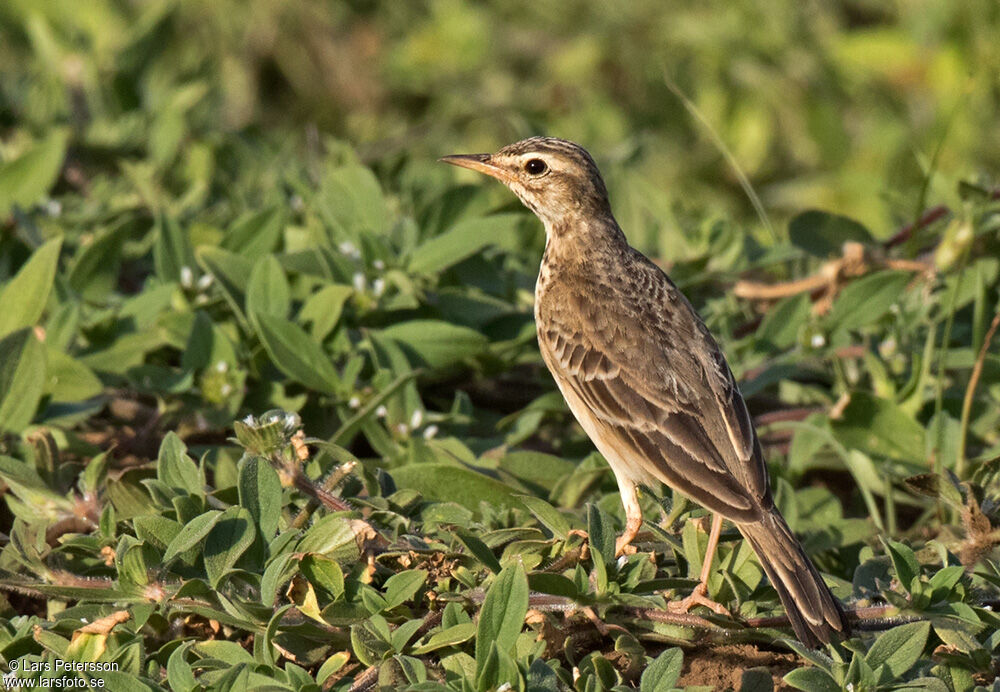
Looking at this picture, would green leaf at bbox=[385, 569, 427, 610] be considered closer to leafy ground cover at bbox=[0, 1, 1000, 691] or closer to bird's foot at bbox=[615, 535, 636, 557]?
leafy ground cover at bbox=[0, 1, 1000, 691]

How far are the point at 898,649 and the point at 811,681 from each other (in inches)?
10.7

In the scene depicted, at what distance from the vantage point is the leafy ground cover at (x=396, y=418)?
3469mm

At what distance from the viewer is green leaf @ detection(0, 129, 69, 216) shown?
590 centimetres

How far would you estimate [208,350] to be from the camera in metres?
4.83

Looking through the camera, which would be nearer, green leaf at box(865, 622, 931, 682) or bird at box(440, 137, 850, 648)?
green leaf at box(865, 622, 931, 682)

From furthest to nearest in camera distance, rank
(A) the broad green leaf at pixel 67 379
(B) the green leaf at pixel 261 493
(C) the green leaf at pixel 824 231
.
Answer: (C) the green leaf at pixel 824 231 → (A) the broad green leaf at pixel 67 379 → (B) the green leaf at pixel 261 493

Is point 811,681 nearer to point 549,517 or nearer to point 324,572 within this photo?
point 549,517

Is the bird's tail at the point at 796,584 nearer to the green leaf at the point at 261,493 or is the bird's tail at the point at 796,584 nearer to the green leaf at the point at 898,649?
the green leaf at the point at 898,649

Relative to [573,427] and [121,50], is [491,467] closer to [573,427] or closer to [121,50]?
[573,427]

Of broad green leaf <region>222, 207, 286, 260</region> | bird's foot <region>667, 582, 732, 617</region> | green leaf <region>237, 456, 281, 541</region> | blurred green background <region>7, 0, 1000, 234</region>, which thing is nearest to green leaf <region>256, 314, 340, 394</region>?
broad green leaf <region>222, 207, 286, 260</region>

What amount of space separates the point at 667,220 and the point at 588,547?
2783 millimetres

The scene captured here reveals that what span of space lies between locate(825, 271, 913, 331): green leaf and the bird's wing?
87cm

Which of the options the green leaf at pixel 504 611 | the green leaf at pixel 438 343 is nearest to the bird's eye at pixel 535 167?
the green leaf at pixel 438 343

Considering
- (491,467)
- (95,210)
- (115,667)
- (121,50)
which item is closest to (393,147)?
(121,50)
